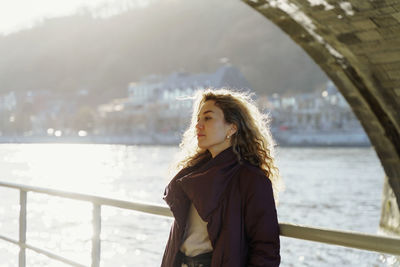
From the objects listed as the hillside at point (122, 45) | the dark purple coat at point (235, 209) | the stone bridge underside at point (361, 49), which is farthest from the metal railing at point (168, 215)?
the hillside at point (122, 45)

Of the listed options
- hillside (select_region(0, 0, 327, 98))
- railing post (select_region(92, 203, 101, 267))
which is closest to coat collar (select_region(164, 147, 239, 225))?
railing post (select_region(92, 203, 101, 267))

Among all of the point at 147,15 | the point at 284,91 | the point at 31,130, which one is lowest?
the point at 31,130

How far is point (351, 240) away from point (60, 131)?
94.6m

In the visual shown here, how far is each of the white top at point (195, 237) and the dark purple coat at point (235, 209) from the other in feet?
0.16

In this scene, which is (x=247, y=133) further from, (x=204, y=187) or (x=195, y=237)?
(x=195, y=237)

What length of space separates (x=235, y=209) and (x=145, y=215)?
18059 mm

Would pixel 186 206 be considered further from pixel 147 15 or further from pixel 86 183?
pixel 147 15

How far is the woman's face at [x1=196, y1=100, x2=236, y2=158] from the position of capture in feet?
5.53

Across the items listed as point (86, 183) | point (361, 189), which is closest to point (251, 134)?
point (361, 189)

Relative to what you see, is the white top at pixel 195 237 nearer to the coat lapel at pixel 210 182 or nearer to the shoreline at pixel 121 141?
the coat lapel at pixel 210 182

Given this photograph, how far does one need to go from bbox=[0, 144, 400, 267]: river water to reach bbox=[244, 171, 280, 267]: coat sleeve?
3.42 ft

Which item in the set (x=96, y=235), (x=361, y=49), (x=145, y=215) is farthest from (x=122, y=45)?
(x=96, y=235)

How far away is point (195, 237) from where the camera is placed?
5.42 ft

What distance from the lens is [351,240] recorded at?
1.45m
